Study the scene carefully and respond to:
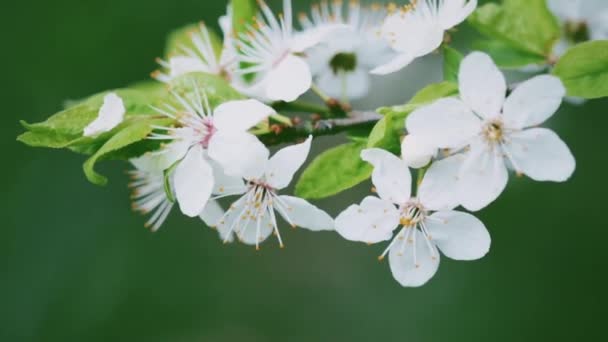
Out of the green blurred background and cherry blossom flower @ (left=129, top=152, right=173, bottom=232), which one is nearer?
cherry blossom flower @ (left=129, top=152, right=173, bottom=232)

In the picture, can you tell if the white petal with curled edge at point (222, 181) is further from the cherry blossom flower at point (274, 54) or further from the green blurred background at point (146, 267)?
the green blurred background at point (146, 267)

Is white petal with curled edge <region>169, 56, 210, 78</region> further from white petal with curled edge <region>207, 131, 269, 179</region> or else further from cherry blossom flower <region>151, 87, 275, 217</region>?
white petal with curled edge <region>207, 131, 269, 179</region>

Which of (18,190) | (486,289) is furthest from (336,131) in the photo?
(18,190)

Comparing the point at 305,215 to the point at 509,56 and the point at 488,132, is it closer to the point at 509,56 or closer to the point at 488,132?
the point at 488,132

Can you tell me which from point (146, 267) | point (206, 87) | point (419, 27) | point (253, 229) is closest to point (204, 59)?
point (206, 87)

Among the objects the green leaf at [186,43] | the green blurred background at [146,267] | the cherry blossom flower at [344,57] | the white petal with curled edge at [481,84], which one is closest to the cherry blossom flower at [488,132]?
the white petal with curled edge at [481,84]

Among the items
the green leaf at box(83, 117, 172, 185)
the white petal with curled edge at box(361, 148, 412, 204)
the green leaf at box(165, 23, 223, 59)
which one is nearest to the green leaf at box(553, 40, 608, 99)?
the white petal with curled edge at box(361, 148, 412, 204)
